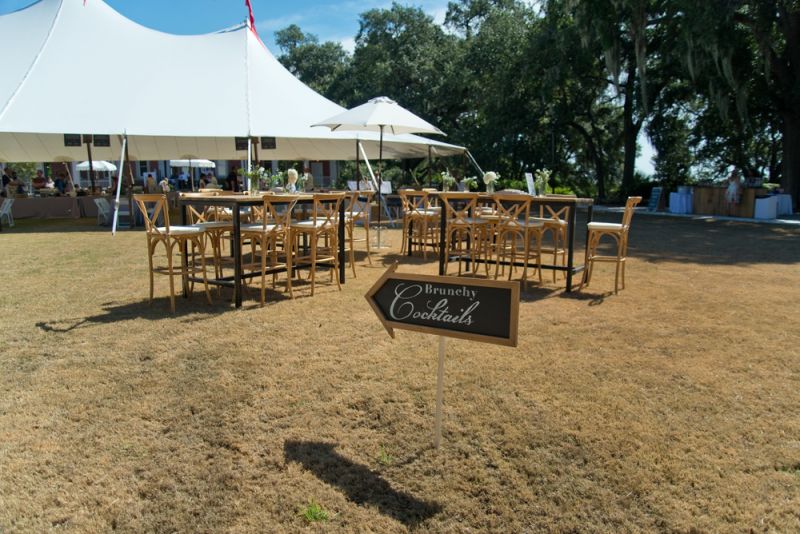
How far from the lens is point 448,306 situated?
95.4 inches

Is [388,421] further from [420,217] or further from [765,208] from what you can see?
[765,208]

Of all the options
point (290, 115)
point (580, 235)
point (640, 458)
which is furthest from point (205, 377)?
point (290, 115)

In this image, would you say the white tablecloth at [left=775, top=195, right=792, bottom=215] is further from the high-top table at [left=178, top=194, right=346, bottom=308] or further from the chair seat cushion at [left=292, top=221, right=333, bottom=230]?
the high-top table at [left=178, top=194, right=346, bottom=308]

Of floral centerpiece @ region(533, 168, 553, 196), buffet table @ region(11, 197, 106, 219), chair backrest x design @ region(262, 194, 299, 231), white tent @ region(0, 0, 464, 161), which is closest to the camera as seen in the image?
chair backrest x design @ region(262, 194, 299, 231)

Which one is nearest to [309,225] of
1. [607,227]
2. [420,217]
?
[420,217]

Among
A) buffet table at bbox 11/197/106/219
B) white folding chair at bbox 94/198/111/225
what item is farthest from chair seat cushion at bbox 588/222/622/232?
buffet table at bbox 11/197/106/219

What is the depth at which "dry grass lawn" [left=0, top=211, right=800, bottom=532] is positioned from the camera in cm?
216

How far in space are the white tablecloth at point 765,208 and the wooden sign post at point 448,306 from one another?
14.9m

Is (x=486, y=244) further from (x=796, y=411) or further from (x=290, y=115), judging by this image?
(x=290, y=115)

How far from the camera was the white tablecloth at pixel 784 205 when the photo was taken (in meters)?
15.4

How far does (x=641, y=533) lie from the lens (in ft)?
6.59

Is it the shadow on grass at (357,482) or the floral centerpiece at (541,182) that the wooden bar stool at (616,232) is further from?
the shadow on grass at (357,482)

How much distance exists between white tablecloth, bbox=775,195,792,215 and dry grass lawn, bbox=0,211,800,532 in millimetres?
12614

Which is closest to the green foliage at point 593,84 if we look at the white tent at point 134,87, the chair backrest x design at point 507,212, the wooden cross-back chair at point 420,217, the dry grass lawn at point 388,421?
the white tent at point 134,87
